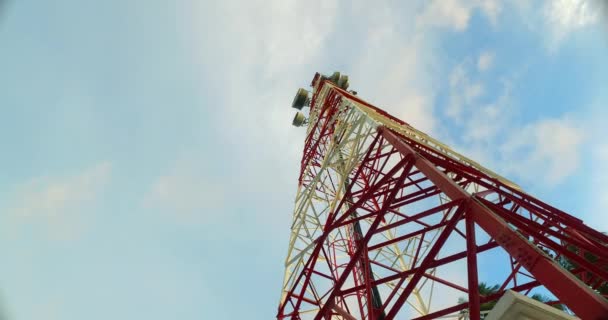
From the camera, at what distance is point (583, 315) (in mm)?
2533

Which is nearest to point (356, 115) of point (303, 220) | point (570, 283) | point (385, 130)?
point (385, 130)

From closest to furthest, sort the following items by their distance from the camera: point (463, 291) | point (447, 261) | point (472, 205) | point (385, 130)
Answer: point (472, 205) → point (447, 261) → point (463, 291) → point (385, 130)

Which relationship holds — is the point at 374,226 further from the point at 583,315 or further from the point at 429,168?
the point at 583,315

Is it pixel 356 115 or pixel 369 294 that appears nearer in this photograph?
pixel 369 294

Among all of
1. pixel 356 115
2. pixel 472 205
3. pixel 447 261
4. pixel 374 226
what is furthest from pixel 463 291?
pixel 356 115

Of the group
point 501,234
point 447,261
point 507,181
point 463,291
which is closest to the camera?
point 501,234

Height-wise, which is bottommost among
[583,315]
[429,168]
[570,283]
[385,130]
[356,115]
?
[583,315]

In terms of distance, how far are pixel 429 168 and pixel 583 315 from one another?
107 inches

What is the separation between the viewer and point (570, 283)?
2713 mm

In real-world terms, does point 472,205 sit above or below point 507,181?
below

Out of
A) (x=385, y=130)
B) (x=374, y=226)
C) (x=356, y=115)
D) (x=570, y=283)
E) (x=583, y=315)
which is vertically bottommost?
(x=583, y=315)

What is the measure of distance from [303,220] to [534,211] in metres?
4.85

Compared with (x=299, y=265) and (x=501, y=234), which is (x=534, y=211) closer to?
(x=501, y=234)

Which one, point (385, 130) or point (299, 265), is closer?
point (385, 130)
